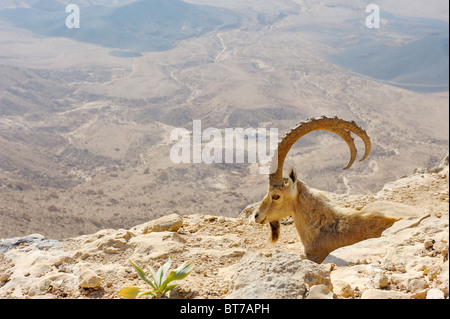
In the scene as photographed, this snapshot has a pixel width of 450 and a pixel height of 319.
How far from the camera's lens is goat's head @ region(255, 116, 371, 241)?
18.9 feet

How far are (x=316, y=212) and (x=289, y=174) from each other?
0.66 metres

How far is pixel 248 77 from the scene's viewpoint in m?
87.2

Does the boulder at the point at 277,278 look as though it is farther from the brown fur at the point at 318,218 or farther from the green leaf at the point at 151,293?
the brown fur at the point at 318,218

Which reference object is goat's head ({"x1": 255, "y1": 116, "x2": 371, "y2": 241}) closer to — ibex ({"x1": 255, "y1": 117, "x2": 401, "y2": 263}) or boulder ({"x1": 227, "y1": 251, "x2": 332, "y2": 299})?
ibex ({"x1": 255, "y1": 117, "x2": 401, "y2": 263})

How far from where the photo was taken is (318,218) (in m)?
5.98

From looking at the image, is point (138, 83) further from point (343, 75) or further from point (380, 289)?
point (380, 289)

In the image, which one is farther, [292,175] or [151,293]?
[292,175]

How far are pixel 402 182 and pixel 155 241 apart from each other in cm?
626

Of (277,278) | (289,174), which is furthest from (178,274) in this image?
(289,174)

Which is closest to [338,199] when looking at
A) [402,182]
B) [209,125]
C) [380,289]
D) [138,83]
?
[402,182]

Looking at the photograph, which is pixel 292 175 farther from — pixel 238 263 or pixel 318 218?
pixel 238 263

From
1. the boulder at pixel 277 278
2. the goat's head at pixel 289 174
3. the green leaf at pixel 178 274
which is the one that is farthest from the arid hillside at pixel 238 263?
the goat's head at pixel 289 174

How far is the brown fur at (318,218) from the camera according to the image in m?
5.56
